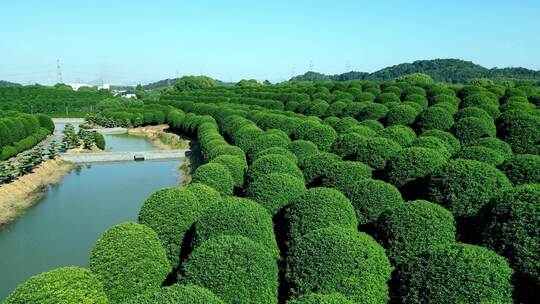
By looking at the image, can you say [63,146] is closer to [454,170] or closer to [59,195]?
[59,195]

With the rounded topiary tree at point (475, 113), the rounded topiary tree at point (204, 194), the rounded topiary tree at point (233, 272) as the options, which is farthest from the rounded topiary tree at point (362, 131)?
the rounded topiary tree at point (233, 272)

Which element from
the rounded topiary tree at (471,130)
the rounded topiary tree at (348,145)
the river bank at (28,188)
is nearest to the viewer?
the rounded topiary tree at (348,145)

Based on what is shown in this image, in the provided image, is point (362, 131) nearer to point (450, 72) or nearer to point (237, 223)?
point (237, 223)

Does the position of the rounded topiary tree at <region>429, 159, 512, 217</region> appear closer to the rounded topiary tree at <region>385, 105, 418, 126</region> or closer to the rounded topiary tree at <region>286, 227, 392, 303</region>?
the rounded topiary tree at <region>286, 227, 392, 303</region>

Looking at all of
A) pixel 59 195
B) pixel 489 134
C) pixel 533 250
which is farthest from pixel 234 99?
pixel 533 250

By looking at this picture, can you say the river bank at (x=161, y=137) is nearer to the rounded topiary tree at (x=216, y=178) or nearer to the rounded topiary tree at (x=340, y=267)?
the rounded topiary tree at (x=216, y=178)

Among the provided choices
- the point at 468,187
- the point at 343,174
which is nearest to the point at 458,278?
the point at 468,187
